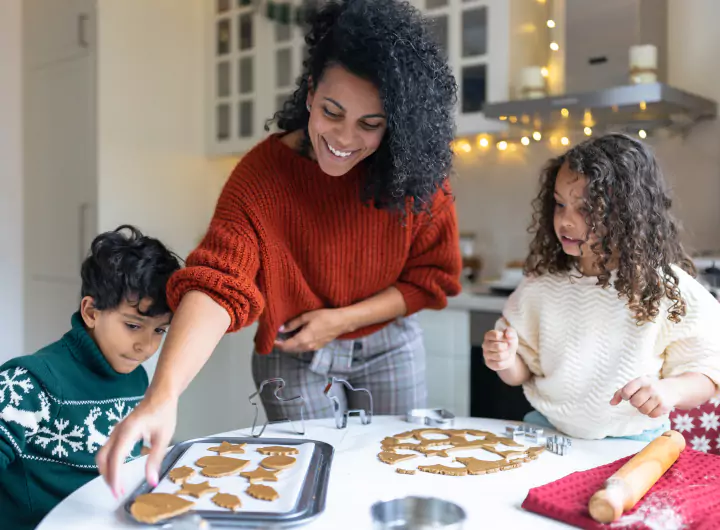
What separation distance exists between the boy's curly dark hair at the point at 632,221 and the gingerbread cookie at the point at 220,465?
0.62 metres

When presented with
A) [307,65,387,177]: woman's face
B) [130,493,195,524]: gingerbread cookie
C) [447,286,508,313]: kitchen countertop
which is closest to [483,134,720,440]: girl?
[307,65,387,177]: woman's face

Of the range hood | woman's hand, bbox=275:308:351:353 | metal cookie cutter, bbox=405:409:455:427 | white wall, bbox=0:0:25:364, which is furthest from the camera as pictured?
white wall, bbox=0:0:25:364

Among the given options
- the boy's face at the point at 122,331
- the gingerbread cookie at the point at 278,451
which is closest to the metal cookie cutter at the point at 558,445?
the gingerbread cookie at the point at 278,451

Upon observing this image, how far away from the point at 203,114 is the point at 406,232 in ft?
7.49

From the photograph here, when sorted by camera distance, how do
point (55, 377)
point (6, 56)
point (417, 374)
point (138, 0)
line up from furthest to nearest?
point (6, 56) < point (138, 0) < point (417, 374) < point (55, 377)

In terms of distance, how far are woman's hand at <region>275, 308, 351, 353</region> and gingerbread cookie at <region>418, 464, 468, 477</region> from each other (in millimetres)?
408

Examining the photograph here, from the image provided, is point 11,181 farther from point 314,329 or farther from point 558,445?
point 558,445

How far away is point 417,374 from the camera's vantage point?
1.43m

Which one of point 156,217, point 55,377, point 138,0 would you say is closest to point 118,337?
point 55,377

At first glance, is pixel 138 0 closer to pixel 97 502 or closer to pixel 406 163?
pixel 406 163

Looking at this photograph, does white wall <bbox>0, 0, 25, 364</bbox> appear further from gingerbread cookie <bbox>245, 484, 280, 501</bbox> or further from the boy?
gingerbread cookie <bbox>245, 484, 280, 501</bbox>

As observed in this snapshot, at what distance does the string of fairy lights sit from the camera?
241cm

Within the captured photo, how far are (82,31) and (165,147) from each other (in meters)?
0.57

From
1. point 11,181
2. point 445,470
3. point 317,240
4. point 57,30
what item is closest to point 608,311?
point 445,470
